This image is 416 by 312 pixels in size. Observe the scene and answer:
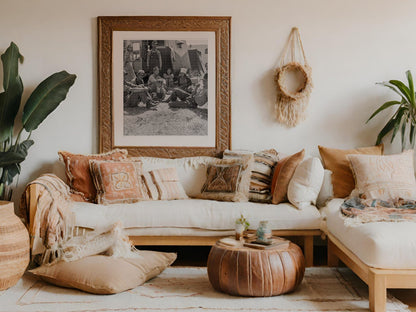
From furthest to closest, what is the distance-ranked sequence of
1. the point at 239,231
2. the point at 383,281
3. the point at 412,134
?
the point at 412,134 → the point at 239,231 → the point at 383,281

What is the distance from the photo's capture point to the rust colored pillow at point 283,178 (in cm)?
419

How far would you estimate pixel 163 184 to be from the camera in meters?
4.40

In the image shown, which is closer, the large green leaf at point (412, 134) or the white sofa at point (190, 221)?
the white sofa at point (190, 221)

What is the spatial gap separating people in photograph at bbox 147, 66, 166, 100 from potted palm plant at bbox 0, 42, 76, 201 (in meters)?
0.71

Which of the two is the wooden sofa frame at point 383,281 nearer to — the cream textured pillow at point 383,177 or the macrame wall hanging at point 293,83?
the cream textured pillow at point 383,177

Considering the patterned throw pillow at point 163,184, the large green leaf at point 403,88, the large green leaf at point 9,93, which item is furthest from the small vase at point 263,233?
the large green leaf at point 9,93

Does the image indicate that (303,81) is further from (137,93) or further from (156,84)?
(137,93)

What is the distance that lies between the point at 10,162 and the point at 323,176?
2558mm

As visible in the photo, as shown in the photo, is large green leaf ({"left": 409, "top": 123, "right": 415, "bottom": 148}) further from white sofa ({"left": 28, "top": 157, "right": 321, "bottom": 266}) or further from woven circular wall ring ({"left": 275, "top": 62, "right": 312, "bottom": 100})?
white sofa ({"left": 28, "top": 157, "right": 321, "bottom": 266})

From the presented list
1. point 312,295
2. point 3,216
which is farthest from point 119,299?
point 312,295

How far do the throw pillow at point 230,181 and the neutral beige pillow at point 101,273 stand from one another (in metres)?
0.99

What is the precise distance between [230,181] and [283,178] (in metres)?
0.45

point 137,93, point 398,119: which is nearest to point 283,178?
point 398,119

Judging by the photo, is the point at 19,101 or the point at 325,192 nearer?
the point at 325,192
